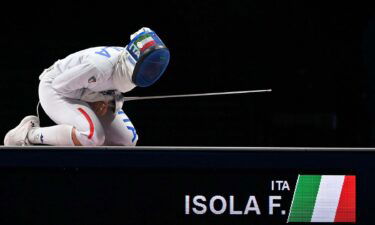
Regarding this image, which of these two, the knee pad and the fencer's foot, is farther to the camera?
the fencer's foot

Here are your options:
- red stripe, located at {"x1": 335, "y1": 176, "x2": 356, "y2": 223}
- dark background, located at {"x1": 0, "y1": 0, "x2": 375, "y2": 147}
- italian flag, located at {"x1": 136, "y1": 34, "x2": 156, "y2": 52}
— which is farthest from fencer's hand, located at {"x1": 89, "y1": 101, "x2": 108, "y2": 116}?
red stripe, located at {"x1": 335, "y1": 176, "x2": 356, "y2": 223}

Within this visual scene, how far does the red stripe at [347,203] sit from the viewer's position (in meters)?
2.57

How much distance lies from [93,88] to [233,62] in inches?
58.9

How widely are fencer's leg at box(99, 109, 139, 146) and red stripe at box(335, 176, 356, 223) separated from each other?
1160 mm

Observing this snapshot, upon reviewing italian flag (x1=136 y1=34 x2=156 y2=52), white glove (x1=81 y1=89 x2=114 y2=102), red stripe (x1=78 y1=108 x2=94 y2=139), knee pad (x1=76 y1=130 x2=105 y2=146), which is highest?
italian flag (x1=136 y1=34 x2=156 y2=52)

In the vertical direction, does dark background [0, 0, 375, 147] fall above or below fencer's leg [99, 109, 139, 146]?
above

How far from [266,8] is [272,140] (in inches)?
Result: 33.7

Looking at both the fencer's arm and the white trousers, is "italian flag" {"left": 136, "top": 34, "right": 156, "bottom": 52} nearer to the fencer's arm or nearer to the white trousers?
the fencer's arm

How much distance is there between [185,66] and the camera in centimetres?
442

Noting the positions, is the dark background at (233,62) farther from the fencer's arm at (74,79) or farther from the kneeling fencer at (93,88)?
the fencer's arm at (74,79)

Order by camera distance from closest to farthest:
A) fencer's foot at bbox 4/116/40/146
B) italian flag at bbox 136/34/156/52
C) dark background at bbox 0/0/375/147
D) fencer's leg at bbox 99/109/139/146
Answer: italian flag at bbox 136/34/156/52, fencer's foot at bbox 4/116/40/146, fencer's leg at bbox 99/109/139/146, dark background at bbox 0/0/375/147

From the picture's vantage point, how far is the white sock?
307cm

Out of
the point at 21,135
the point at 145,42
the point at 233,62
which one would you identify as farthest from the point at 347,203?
the point at 233,62

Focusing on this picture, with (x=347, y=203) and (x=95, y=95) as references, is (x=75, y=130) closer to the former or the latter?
(x=95, y=95)
